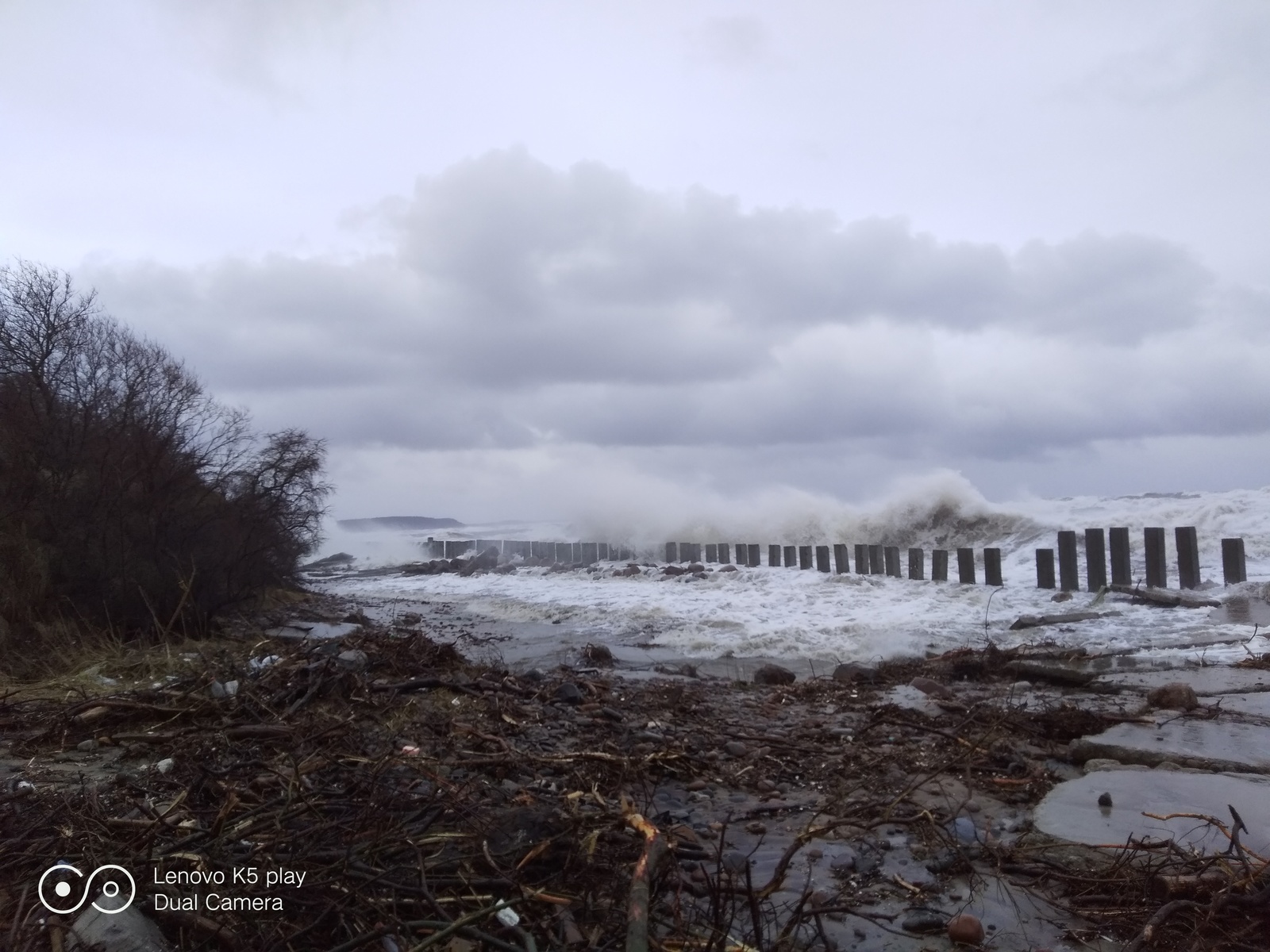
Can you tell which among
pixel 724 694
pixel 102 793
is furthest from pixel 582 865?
pixel 724 694

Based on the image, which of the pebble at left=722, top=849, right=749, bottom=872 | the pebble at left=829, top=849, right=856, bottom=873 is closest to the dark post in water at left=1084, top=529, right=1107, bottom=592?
the pebble at left=829, top=849, right=856, bottom=873

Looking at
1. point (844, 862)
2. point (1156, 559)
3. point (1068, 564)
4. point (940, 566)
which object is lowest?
point (844, 862)

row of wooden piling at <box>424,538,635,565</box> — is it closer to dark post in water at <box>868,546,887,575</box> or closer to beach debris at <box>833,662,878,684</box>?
dark post in water at <box>868,546,887,575</box>

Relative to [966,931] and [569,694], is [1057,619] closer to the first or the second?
[569,694]

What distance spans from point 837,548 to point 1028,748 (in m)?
15.5

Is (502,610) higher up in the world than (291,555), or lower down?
lower down

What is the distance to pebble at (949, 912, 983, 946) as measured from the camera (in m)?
2.96

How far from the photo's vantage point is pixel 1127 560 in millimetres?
14430

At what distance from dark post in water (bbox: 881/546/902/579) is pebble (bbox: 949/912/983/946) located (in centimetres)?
1648

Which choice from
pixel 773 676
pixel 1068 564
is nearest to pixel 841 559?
pixel 1068 564

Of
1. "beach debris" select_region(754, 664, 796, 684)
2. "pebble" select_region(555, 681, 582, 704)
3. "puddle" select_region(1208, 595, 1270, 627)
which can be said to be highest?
"puddle" select_region(1208, 595, 1270, 627)

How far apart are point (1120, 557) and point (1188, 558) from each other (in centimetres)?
117

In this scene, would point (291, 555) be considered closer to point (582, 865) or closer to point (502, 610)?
point (502, 610)

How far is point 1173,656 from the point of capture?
8.30 meters
